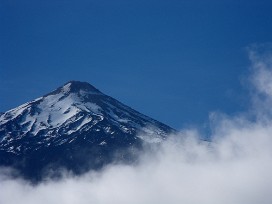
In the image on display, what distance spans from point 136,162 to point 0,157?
3527 cm

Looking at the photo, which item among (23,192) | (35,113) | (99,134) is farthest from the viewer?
(35,113)

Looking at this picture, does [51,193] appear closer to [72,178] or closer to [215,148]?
[72,178]

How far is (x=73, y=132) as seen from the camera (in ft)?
532

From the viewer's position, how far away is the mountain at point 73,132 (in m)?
152

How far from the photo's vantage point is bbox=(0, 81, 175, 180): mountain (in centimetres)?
15238

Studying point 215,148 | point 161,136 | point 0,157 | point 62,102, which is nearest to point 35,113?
point 62,102

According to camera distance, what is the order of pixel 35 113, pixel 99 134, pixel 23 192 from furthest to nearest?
pixel 35 113
pixel 99 134
pixel 23 192

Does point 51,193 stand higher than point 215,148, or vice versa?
point 215,148

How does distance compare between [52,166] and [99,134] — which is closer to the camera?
[52,166]

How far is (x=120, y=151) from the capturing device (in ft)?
508

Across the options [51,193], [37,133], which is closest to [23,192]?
[51,193]

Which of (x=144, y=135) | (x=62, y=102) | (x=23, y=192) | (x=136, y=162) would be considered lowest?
(x=23, y=192)

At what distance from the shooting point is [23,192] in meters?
147

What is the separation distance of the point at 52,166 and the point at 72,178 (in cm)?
587
